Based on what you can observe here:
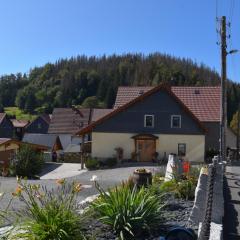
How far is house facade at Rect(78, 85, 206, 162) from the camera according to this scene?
1688 inches

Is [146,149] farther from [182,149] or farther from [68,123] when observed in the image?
[68,123]

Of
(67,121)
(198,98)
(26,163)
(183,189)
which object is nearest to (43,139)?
(67,121)

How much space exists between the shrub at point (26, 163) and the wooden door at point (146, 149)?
15010 millimetres

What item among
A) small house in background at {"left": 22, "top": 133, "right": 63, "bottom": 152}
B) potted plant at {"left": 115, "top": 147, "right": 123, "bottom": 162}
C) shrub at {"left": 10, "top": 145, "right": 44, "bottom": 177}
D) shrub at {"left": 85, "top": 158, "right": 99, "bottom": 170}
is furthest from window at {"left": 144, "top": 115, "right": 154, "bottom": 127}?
small house in background at {"left": 22, "top": 133, "right": 63, "bottom": 152}

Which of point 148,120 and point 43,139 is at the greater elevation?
point 148,120

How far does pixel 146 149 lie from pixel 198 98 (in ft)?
29.1

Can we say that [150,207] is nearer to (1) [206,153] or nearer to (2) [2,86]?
(1) [206,153]

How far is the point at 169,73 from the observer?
142 meters

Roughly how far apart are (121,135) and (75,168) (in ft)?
16.8

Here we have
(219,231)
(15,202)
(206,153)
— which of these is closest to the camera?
(219,231)

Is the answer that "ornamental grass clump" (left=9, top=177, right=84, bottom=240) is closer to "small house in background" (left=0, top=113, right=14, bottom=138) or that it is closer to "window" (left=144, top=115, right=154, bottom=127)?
"window" (left=144, top=115, right=154, bottom=127)

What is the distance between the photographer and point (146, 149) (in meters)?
43.0

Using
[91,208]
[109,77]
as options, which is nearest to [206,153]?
[91,208]

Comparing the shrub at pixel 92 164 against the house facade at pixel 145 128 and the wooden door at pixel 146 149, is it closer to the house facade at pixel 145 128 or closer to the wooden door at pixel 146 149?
the house facade at pixel 145 128
